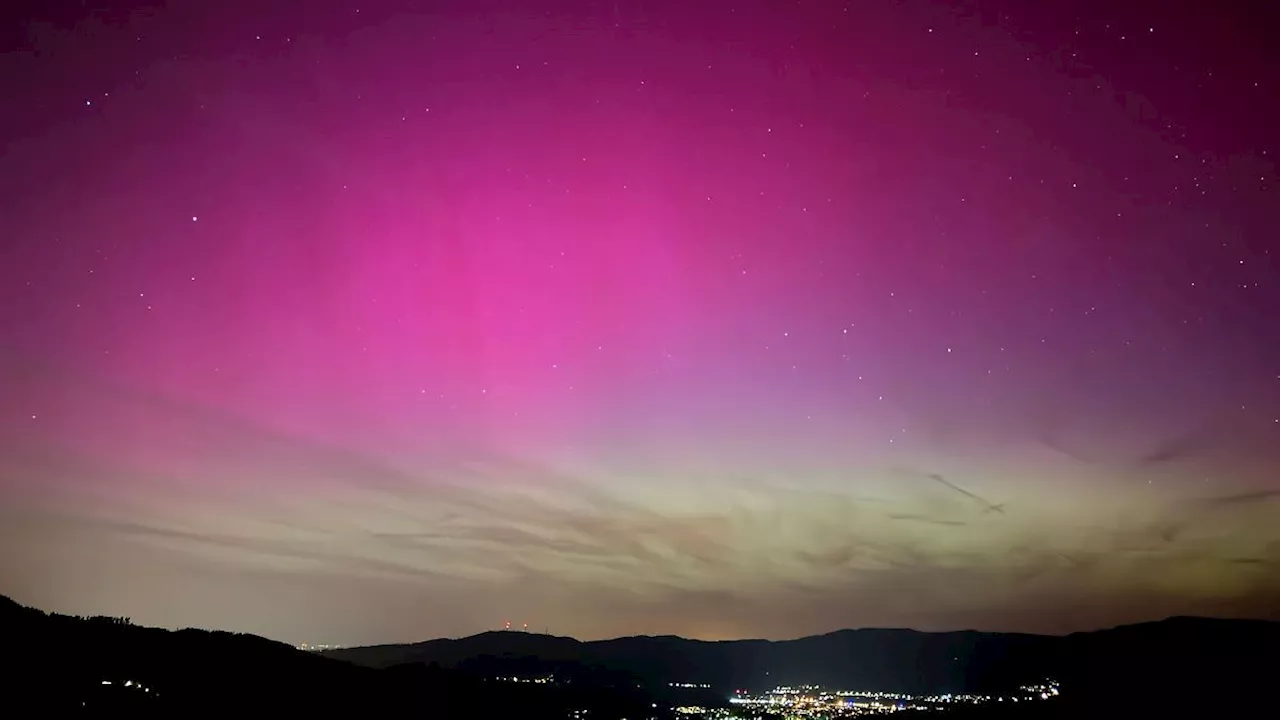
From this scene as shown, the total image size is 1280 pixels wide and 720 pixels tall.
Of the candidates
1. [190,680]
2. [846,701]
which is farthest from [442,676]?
[846,701]

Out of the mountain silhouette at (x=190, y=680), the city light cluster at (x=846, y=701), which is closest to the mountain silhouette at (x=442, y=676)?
the mountain silhouette at (x=190, y=680)

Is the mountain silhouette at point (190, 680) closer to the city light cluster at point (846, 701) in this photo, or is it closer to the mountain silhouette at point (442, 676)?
the mountain silhouette at point (442, 676)

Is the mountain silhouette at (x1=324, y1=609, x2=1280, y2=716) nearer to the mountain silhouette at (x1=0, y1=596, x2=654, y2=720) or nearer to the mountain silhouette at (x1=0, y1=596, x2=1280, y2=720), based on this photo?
the mountain silhouette at (x1=0, y1=596, x2=1280, y2=720)

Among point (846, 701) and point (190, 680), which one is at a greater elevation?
point (190, 680)

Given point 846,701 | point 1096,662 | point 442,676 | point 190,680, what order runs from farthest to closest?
point 846,701, point 1096,662, point 442,676, point 190,680

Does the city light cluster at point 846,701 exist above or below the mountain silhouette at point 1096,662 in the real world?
below

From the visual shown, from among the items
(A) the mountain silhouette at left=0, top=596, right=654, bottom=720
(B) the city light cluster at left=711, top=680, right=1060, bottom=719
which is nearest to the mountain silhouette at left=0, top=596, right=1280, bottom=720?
(A) the mountain silhouette at left=0, top=596, right=654, bottom=720

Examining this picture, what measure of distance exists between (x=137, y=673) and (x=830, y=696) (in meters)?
153

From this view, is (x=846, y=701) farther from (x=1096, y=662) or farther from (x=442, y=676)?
(x=442, y=676)

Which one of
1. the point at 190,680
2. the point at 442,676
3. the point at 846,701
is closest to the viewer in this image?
the point at 190,680

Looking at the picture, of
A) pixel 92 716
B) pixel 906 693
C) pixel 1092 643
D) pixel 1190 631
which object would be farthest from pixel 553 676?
pixel 92 716

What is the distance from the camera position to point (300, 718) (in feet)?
184

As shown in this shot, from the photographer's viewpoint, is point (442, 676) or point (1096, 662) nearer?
point (442, 676)

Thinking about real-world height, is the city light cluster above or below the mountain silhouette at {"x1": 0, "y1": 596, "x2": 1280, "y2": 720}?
below
